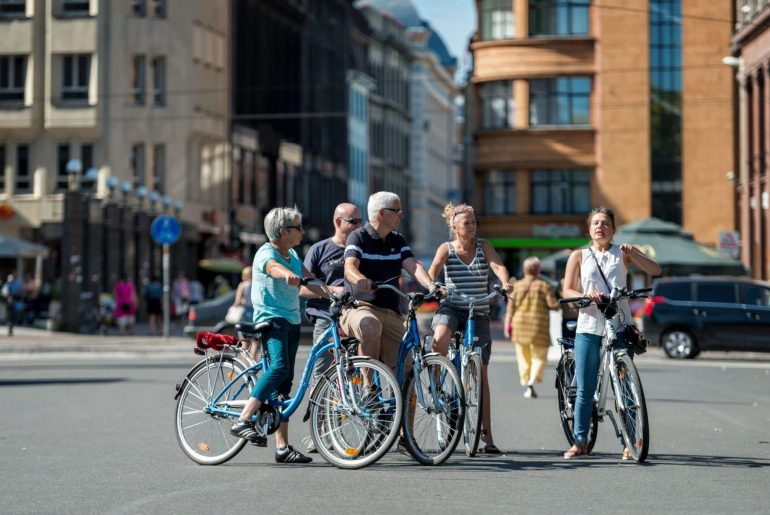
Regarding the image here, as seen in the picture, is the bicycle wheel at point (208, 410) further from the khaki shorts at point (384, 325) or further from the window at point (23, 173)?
the window at point (23, 173)

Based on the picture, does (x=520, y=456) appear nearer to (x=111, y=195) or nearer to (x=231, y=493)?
(x=231, y=493)

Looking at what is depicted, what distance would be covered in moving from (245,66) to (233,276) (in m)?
8.67

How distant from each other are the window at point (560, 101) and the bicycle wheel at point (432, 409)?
6019 cm

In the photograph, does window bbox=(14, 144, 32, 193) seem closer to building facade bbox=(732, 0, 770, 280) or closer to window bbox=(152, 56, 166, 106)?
window bbox=(152, 56, 166, 106)

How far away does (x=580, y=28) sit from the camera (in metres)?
71.8

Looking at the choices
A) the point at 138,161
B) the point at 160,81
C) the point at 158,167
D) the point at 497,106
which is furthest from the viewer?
the point at 497,106

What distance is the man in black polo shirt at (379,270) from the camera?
42.8ft

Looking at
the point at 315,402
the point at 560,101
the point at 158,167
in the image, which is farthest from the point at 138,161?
the point at 315,402

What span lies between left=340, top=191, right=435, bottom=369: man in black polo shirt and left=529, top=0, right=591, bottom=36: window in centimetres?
5952

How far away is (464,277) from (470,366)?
39.1 inches

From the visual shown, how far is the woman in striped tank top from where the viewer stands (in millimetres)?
13562

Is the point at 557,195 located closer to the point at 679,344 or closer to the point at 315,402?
the point at 679,344

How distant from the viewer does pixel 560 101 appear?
72.2m

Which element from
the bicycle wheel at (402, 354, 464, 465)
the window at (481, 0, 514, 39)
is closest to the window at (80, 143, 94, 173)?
the window at (481, 0, 514, 39)
